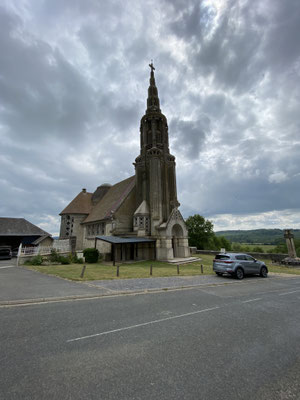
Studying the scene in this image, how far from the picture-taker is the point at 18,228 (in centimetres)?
3228

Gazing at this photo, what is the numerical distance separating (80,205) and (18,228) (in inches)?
429

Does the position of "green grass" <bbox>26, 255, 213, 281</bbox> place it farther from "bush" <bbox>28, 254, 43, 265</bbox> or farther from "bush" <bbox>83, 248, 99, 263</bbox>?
"bush" <bbox>83, 248, 99, 263</bbox>

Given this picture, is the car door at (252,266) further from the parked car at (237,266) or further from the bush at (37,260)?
the bush at (37,260)

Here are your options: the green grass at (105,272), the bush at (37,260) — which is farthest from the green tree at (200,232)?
the bush at (37,260)

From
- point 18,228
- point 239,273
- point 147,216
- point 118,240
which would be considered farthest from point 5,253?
point 239,273

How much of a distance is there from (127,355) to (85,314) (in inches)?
110

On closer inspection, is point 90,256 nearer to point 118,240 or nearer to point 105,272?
point 118,240

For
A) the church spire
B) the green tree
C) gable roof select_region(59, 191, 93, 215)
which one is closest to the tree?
the green tree

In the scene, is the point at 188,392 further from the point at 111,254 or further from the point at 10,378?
the point at 111,254

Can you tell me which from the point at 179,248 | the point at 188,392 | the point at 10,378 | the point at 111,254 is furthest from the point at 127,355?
the point at 179,248

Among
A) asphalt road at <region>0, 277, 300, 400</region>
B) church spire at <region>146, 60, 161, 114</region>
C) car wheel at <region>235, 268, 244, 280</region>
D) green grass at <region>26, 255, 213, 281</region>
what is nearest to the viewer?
asphalt road at <region>0, 277, 300, 400</region>

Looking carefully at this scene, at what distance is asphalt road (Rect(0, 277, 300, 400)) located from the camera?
117 inches

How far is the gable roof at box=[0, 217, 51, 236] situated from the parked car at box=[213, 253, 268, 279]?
1170 inches

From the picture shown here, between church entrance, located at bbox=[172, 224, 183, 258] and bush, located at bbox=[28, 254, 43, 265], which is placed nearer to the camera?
bush, located at bbox=[28, 254, 43, 265]
